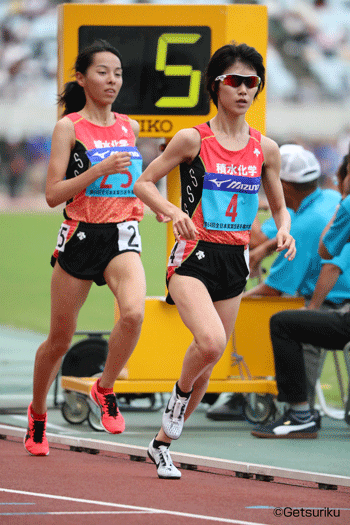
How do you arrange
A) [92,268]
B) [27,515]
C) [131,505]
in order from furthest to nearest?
[92,268]
[131,505]
[27,515]

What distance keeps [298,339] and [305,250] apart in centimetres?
89

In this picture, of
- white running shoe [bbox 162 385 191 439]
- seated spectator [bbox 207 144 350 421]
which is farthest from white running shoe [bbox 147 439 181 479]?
seated spectator [bbox 207 144 350 421]

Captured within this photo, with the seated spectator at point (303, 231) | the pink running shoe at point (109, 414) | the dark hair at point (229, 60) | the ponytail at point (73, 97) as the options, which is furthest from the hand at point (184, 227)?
the seated spectator at point (303, 231)

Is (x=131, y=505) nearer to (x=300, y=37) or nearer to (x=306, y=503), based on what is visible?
(x=306, y=503)

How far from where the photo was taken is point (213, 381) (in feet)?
25.0

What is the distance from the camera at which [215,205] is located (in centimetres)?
521

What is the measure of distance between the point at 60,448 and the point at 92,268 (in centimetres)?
159

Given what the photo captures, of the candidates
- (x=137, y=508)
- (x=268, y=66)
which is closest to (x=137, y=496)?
(x=137, y=508)

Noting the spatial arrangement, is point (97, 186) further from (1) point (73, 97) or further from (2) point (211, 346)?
(2) point (211, 346)

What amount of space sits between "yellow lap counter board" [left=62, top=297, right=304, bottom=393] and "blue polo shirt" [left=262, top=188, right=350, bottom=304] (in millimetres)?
127

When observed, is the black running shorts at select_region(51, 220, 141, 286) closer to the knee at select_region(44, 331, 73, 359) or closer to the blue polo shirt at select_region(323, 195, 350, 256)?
the knee at select_region(44, 331, 73, 359)

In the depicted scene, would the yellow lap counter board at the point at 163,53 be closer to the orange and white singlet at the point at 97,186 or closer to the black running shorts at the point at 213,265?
the orange and white singlet at the point at 97,186

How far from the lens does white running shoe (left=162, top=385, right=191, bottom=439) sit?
5348 mm

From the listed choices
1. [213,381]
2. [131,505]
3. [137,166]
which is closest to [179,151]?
[137,166]
